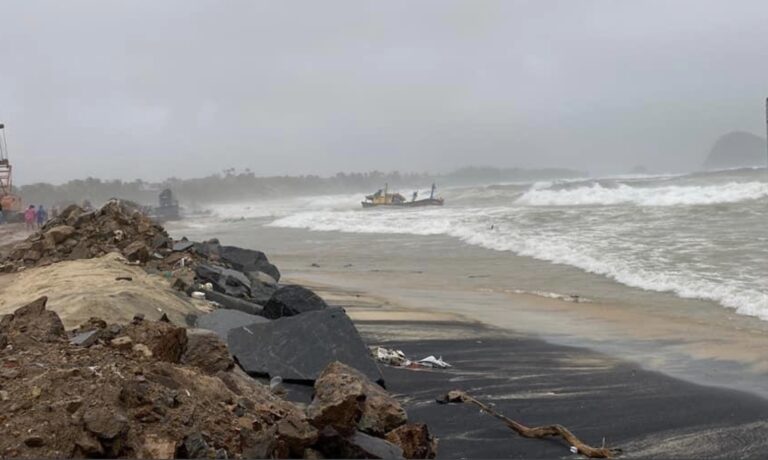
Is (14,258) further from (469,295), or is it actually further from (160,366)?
(160,366)

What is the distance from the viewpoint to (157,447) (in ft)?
11.8

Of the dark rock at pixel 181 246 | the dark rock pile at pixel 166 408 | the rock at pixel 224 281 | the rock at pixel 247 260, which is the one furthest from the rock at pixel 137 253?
the dark rock pile at pixel 166 408

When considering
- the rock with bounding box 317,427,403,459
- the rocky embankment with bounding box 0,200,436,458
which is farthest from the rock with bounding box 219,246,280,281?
the rock with bounding box 317,427,403,459

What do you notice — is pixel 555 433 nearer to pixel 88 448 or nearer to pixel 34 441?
pixel 88 448

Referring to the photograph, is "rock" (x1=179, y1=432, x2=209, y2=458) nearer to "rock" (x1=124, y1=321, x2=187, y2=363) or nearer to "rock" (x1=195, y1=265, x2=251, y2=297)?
"rock" (x1=124, y1=321, x2=187, y2=363)

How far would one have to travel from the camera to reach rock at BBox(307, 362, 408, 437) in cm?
405

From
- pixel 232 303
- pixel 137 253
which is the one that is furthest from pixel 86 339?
pixel 137 253

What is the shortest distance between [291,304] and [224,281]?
2.40 metres

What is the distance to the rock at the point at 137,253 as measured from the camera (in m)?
12.0

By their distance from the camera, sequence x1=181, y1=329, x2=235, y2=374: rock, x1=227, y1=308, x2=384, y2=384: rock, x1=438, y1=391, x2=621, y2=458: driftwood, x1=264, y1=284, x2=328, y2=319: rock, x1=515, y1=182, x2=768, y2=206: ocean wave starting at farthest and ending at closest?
x1=515, y1=182, x2=768, y2=206: ocean wave → x1=264, y1=284, x2=328, y2=319: rock → x1=227, y1=308, x2=384, y2=384: rock → x1=181, y1=329, x2=235, y2=374: rock → x1=438, y1=391, x2=621, y2=458: driftwood

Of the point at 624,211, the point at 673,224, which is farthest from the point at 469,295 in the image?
the point at 624,211

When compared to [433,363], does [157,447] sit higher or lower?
higher

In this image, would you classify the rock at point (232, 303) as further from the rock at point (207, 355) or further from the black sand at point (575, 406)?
the rock at point (207, 355)

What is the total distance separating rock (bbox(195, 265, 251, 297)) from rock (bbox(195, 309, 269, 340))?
2691 mm
